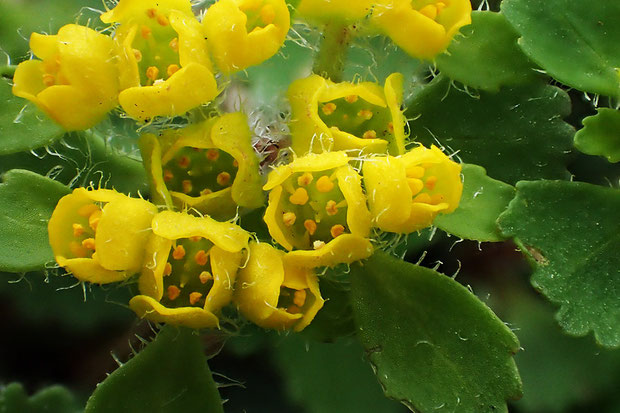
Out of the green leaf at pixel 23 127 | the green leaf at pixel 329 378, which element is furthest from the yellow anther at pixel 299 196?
the green leaf at pixel 329 378

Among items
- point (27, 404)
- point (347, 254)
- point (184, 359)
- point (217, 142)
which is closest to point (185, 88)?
point (217, 142)

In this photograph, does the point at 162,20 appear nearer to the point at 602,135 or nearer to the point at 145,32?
the point at 145,32

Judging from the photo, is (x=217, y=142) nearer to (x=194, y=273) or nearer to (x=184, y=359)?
(x=194, y=273)

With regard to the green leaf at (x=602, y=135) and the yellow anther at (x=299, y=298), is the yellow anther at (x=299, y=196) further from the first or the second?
the green leaf at (x=602, y=135)

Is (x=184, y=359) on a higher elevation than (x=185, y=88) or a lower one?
lower

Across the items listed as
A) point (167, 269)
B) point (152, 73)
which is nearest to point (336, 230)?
point (167, 269)
